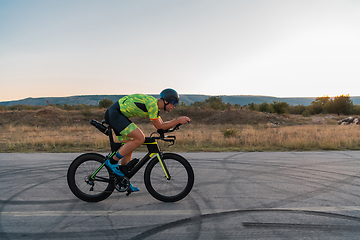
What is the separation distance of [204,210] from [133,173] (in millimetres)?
1336

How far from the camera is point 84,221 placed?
135 inches

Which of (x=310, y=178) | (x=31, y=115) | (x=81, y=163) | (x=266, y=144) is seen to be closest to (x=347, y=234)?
(x=310, y=178)

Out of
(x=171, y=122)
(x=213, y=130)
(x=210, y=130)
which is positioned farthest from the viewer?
(x=213, y=130)

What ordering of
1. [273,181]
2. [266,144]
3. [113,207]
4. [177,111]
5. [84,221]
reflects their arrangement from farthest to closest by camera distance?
[177,111] → [266,144] → [273,181] → [113,207] → [84,221]

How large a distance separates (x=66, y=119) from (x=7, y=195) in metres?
36.6

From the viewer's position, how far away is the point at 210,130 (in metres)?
25.6

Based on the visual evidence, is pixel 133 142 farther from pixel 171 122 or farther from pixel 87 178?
pixel 87 178

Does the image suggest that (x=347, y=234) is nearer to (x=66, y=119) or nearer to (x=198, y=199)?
(x=198, y=199)

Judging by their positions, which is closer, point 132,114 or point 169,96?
point 169,96

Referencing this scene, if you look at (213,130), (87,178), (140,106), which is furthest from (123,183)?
(213,130)

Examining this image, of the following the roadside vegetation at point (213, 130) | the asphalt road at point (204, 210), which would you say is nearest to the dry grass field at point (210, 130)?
the roadside vegetation at point (213, 130)

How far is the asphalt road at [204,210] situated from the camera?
309 cm

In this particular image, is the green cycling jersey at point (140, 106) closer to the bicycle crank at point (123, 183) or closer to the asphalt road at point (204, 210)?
the bicycle crank at point (123, 183)

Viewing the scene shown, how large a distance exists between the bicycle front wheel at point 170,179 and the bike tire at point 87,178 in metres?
0.66
